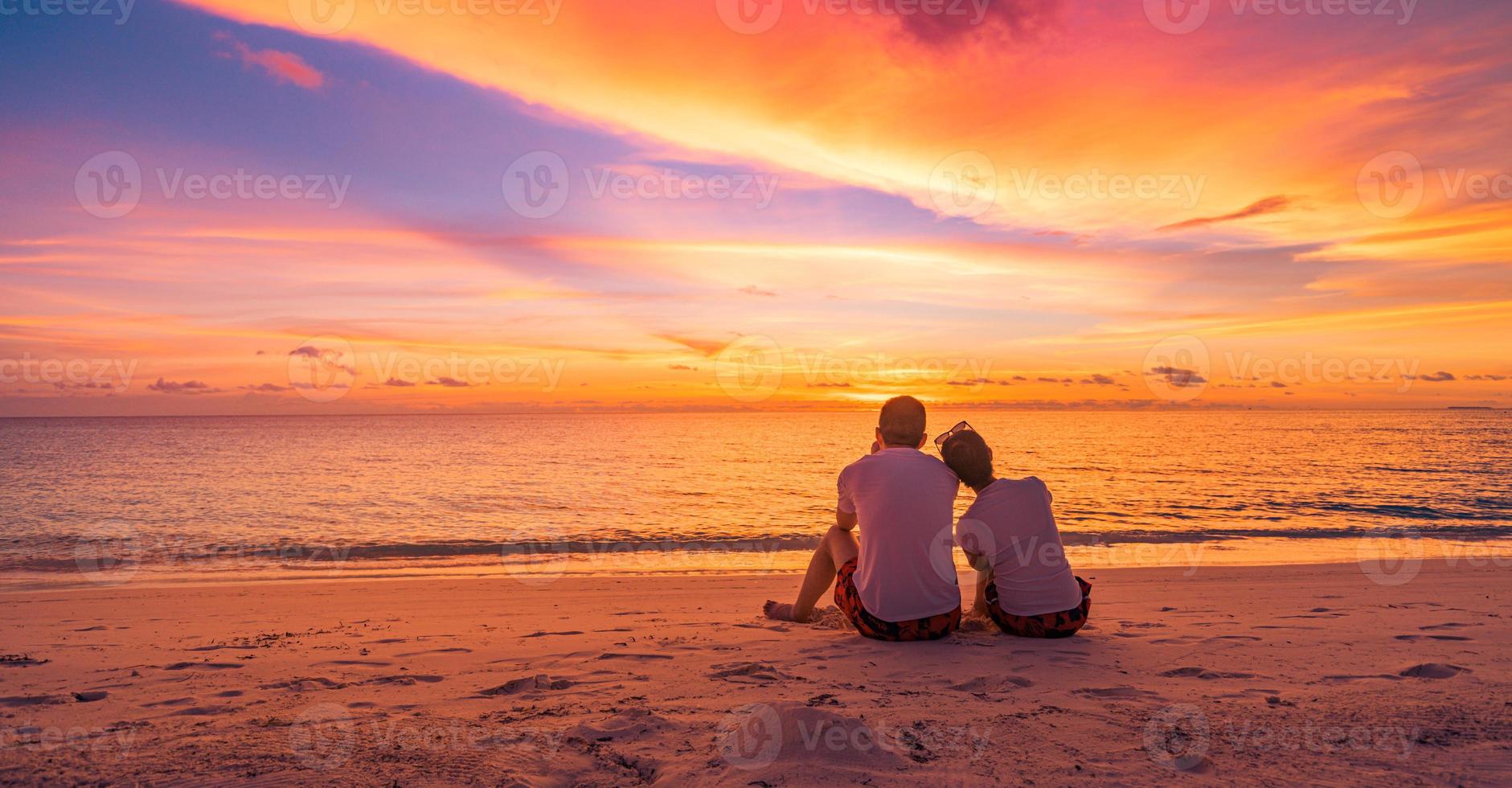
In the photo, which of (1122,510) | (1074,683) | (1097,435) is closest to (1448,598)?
(1074,683)

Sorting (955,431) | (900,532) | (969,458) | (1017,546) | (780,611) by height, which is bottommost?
(780,611)

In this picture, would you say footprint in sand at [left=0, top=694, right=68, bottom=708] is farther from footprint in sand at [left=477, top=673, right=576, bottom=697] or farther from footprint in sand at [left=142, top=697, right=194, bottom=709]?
footprint in sand at [left=477, top=673, right=576, bottom=697]

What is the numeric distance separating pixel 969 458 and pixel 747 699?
102 inches

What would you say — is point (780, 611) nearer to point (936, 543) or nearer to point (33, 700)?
point (936, 543)

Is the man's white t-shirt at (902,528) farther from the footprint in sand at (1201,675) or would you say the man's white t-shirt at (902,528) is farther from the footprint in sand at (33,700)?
the footprint in sand at (33,700)

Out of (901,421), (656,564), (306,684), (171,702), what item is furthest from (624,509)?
(171,702)

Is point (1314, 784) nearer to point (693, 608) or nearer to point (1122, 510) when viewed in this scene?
point (693, 608)

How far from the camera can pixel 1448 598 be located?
8383 millimetres

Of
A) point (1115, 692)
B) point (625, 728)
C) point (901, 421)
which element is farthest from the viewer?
point (901, 421)

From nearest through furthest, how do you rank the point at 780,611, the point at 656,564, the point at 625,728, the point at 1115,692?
the point at 625,728 → the point at 1115,692 → the point at 780,611 → the point at 656,564

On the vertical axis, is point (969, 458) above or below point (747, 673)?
above

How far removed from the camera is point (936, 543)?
573 centimetres

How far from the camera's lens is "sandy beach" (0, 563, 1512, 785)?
11.7 ft

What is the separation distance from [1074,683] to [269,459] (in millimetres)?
52418
